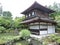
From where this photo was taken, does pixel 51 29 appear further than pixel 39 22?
Yes

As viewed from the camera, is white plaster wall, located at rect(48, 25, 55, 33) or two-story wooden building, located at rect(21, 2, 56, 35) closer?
two-story wooden building, located at rect(21, 2, 56, 35)

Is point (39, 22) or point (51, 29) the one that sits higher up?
point (39, 22)

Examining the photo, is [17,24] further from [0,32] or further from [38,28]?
[38,28]

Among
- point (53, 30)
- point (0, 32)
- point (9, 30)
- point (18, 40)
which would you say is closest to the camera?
point (18, 40)

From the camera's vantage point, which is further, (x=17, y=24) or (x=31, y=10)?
(x=17, y=24)

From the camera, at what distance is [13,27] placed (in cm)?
2698

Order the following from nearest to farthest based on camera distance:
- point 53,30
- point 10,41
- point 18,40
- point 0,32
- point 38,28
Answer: point 10,41 < point 18,40 < point 38,28 < point 53,30 < point 0,32

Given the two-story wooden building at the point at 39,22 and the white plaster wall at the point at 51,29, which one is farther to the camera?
the white plaster wall at the point at 51,29

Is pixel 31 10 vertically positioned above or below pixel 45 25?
above

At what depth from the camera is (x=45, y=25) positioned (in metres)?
21.4

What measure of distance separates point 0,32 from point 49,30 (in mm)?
8274

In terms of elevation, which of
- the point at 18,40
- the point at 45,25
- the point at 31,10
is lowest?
the point at 18,40

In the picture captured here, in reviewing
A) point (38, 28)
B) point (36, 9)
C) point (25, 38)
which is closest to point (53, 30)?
point (38, 28)

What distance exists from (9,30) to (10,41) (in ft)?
34.8
